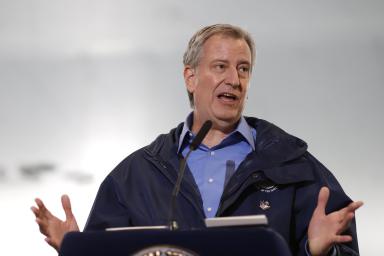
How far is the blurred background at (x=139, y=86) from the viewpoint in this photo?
119 inches

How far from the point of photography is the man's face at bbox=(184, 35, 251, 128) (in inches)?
101

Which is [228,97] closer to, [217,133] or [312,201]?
[217,133]

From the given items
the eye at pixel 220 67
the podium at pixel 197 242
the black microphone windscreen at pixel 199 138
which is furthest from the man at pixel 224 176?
the podium at pixel 197 242

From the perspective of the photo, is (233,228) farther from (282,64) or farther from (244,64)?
(282,64)

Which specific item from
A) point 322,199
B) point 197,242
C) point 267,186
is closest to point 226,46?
point 267,186

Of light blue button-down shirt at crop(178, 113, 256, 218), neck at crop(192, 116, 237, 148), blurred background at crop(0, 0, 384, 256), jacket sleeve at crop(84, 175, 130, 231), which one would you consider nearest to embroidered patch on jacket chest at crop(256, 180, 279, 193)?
light blue button-down shirt at crop(178, 113, 256, 218)

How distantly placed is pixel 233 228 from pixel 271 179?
33.9 inches

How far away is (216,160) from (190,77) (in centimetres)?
42

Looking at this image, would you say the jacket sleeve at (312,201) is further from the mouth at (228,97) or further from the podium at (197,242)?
the podium at (197,242)

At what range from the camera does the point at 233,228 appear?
57.9 inches

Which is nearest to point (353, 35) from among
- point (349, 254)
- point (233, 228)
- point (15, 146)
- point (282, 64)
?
point (282, 64)

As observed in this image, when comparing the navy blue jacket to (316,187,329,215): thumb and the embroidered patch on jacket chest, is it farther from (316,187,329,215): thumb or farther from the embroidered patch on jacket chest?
(316,187,329,215): thumb

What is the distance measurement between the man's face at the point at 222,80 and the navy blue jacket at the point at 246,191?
4.5 inches

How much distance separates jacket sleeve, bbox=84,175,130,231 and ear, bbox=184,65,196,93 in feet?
1.51
